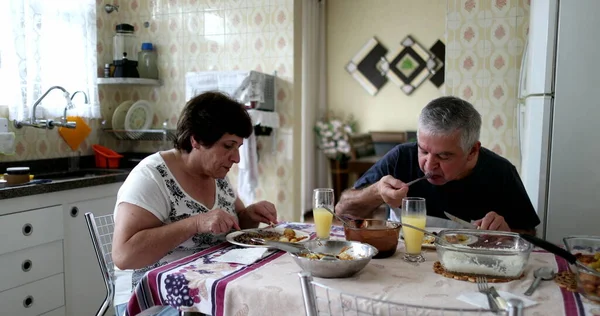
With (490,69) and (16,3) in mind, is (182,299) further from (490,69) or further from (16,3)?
(490,69)

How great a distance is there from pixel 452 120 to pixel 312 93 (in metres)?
4.20

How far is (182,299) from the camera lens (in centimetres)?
122

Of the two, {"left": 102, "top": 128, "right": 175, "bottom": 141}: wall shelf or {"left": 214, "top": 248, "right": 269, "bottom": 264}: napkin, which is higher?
{"left": 102, "top": 128, "right": 175, "bottom": 141}: wall shelf

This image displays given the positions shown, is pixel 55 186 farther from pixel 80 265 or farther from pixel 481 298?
pixel 481 298

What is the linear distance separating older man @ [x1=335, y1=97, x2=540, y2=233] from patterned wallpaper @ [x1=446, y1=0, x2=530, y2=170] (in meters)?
1.42

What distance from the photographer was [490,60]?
10.5 ft

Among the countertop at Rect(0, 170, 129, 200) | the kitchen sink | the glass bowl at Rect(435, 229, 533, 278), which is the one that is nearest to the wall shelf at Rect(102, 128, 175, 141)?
the kitchen sink

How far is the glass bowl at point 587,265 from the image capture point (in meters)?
1.06

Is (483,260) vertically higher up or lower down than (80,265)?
higher up

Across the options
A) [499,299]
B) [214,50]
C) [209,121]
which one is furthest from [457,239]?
[214,50]

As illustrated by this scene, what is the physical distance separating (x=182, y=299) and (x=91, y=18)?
2687mm

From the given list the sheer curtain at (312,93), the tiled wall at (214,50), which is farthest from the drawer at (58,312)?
the sheer curtain at (312,93)

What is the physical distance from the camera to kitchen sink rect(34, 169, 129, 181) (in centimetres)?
299

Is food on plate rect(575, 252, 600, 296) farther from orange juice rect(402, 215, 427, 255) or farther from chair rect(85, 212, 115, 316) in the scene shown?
chair rect(85, 212, 115, 316)
